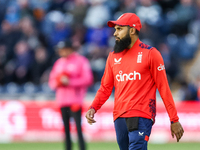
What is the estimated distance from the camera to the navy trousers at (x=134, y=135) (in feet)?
15.9

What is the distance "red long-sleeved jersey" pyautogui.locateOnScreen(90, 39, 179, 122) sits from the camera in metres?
4.90

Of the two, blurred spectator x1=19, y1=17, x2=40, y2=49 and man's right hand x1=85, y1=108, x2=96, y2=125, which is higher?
blurred spectator x1=19, y1=17, x2=40, y2=49

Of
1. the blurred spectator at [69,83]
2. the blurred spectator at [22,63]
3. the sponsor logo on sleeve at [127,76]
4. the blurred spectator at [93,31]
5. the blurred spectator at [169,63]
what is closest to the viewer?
the sponsor logo on sleeve at [127,76]

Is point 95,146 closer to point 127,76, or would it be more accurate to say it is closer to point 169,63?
point 169,63

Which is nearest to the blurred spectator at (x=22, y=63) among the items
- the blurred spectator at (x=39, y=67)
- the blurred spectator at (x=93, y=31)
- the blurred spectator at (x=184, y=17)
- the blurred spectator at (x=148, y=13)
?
the blurred spectator at (x=93, y=31)

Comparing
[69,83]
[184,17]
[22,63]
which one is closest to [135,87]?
[69,83]

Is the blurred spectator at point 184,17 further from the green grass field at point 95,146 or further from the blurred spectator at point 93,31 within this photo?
the green grass field at point 95,146

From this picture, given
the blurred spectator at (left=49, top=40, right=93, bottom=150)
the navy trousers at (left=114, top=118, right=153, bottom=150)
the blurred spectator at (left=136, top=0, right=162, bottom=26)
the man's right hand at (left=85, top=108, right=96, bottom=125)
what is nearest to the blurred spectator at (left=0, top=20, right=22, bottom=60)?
the blurred spectator at (left=136, top=0, right=162, bottom=26)

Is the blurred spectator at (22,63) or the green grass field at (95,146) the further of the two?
the blurred spectator at (22,63)

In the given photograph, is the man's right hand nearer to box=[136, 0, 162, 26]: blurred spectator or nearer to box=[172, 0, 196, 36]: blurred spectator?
box=[136, 0, 162, 26]: blurred spectator

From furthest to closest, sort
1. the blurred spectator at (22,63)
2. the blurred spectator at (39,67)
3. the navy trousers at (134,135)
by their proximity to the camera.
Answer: the blurred spectator at (22,63)
the blurred spectator at (39,67)
the navy trousers at (134,135)

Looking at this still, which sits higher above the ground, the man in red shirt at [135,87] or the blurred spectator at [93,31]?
the blurred spectator at [93,31]

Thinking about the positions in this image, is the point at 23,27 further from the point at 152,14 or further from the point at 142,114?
the point at 142,114

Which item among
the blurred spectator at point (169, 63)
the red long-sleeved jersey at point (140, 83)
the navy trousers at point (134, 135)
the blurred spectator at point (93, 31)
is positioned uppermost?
the blurred spectator at point (93, 31)
